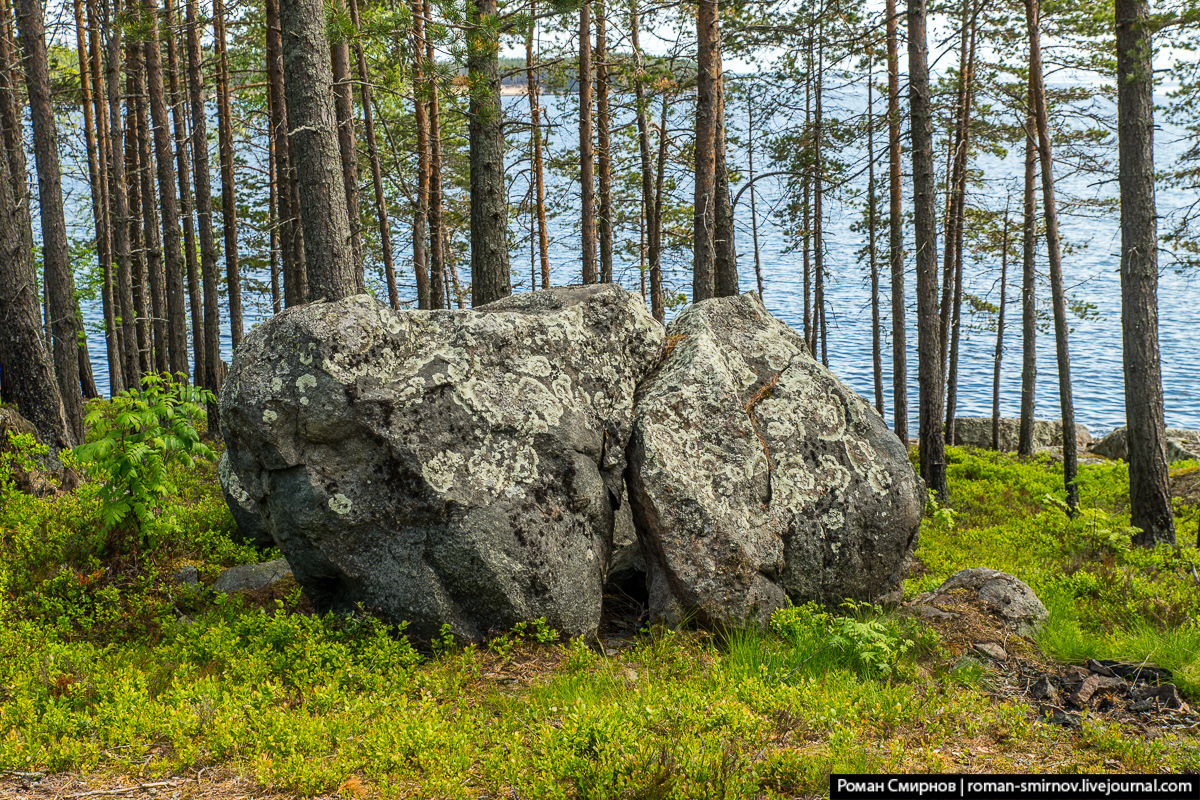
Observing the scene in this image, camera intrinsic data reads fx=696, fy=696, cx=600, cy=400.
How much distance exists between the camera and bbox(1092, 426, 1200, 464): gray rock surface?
20922 millimetres

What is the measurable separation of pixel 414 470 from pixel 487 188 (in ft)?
17.0

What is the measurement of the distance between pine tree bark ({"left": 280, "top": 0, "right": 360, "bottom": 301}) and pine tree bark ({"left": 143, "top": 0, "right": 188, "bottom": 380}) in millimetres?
7117

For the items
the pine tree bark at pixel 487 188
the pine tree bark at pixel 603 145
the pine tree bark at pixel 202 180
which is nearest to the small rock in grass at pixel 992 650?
the pine tree bark at pixel 487 188

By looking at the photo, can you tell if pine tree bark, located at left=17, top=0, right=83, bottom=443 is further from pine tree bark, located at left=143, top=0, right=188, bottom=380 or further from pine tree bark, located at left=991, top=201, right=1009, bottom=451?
pine tree bark, located at left=991, top=201, right=1009, bottom=451

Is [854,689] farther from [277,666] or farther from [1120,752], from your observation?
[277,666]

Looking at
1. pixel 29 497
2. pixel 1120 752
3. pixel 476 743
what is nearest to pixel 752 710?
pixel 476 743

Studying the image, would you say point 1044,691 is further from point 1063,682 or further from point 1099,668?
point 1099,668

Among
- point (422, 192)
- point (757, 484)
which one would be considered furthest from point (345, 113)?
point (757, 484)

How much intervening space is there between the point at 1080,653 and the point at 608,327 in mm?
4409

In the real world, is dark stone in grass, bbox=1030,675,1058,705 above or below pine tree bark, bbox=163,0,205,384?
below

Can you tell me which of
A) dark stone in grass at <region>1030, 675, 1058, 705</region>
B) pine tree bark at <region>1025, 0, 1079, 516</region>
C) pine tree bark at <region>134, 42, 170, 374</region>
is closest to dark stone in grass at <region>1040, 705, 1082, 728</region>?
dark stone in grass at <region>1030, 675, 1058, 705</region>

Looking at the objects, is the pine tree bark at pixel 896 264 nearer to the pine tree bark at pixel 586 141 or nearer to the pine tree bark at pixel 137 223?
the pine tree bark at pixel 586 141

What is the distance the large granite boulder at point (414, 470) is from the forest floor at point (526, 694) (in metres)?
0.32

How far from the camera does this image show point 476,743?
3.87 metres
